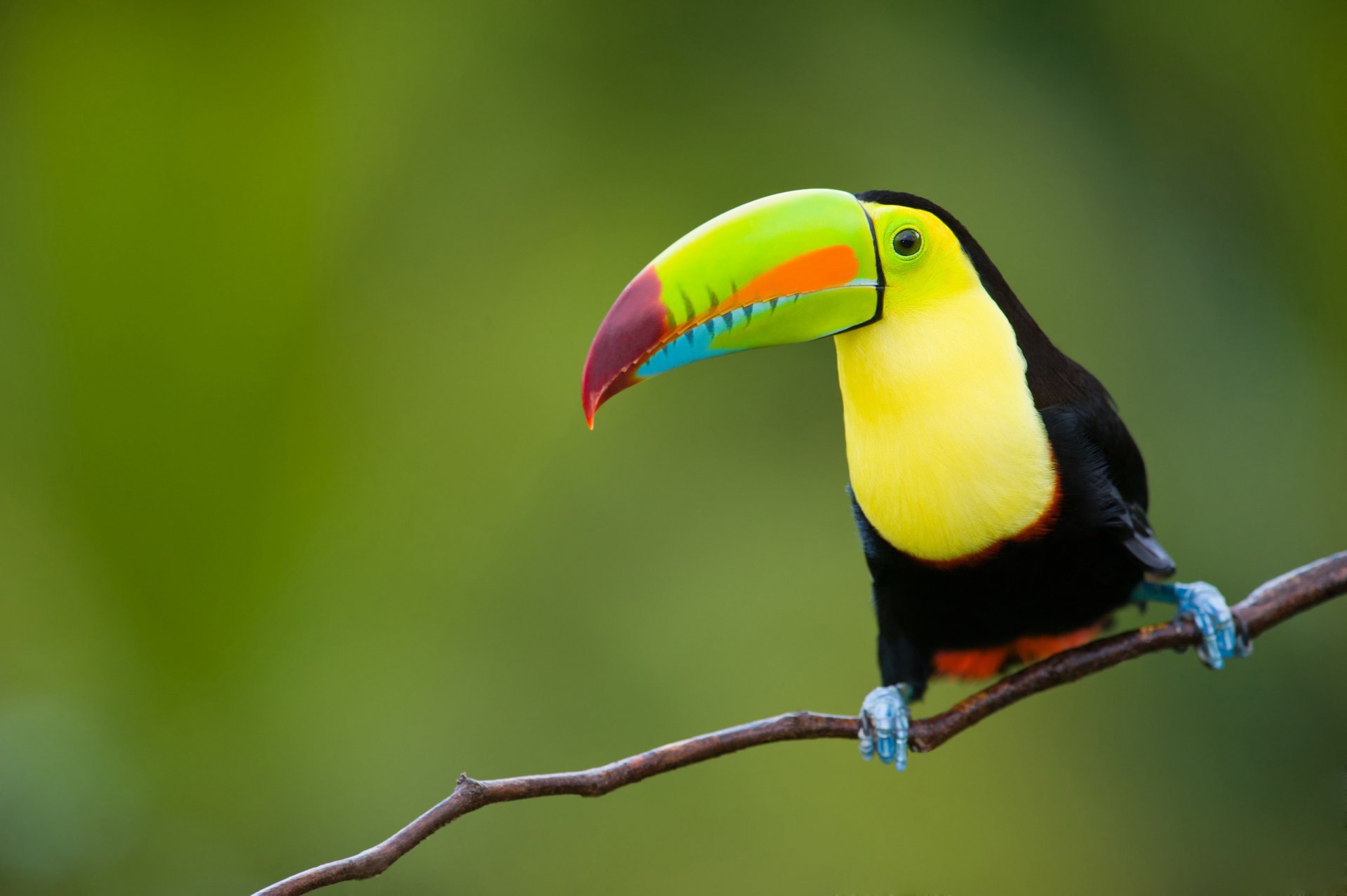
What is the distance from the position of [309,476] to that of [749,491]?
1.23 metres

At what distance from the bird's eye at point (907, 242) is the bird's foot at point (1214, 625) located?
67 centimetres

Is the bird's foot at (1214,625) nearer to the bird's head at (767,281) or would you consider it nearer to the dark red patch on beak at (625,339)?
the bird's head at (767,281)

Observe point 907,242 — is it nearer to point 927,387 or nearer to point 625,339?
point 927,387

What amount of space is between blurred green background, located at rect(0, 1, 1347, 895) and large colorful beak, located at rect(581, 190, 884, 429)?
2.03 meters

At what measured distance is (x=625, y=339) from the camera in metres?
1.30

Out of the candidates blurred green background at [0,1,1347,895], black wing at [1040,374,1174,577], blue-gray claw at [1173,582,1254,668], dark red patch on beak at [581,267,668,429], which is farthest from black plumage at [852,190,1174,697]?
blurred green background at [0,1,1347,895]

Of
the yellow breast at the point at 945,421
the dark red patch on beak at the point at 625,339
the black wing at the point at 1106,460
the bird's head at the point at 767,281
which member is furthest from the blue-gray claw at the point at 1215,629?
the dark red patch on beak at the point at 625,339

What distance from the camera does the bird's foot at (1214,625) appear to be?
167cm

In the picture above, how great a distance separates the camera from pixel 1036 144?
337cm

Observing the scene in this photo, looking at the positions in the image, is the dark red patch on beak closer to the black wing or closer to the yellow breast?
the yellow breast

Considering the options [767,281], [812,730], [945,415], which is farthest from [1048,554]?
[767,281]

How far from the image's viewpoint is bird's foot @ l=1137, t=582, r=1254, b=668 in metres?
1.67

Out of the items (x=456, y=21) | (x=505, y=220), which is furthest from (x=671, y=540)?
(x=456, y=21)

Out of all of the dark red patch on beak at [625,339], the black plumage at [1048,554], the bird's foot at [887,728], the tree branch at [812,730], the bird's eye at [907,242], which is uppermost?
the bird's eye at [907,242]
